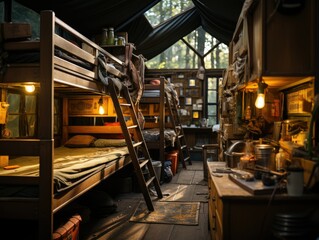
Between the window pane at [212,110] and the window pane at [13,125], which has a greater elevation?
the window pane at [212,110]

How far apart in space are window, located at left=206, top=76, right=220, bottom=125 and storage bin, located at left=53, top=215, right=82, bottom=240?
707 centimetres

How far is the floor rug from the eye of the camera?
402 centimetres

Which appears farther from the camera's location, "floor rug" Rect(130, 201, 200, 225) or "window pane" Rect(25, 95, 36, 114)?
"window pane" Rect(25, 95, 36, 114)

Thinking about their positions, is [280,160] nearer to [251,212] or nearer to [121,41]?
[251,212]

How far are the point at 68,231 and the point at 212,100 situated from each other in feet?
24.7

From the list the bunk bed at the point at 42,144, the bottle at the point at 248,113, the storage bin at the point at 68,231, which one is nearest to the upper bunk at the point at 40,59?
the bunk bed at the point at 42,144

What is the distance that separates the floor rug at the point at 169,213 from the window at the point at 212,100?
5.30 metres

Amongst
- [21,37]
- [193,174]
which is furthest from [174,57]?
[21,37]

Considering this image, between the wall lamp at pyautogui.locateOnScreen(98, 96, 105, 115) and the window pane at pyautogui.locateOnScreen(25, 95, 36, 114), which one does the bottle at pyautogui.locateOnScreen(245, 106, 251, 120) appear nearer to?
the wall lamp at pyautogui.locateOnScreen(98, 96, 105, 115)

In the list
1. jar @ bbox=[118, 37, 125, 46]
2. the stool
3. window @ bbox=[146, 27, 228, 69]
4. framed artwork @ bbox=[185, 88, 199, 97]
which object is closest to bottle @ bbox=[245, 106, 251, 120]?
the stool

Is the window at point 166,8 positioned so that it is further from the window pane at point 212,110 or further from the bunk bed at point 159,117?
the bunk bed at point 159,117

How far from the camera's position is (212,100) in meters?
9.77

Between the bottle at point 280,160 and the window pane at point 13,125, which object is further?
the window pane at point 13,125

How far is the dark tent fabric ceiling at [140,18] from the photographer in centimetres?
477
